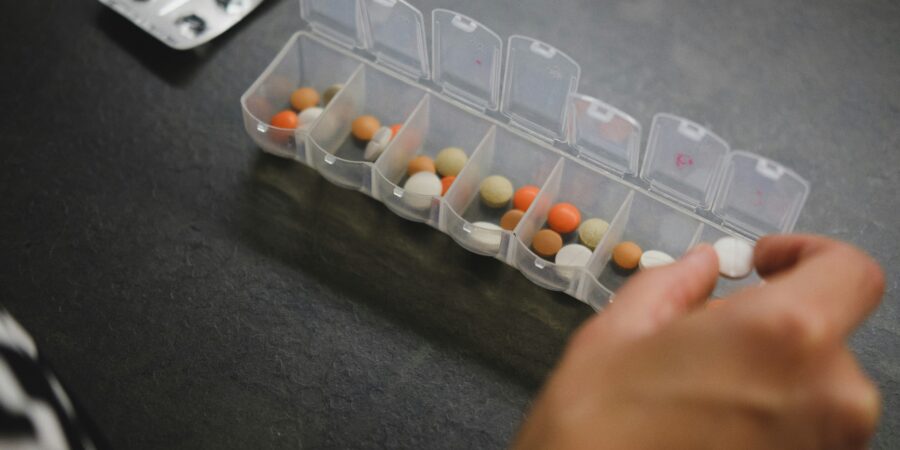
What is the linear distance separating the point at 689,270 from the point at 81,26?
106 cm

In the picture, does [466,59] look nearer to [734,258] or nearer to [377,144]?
[377,144]

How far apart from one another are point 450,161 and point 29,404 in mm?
726

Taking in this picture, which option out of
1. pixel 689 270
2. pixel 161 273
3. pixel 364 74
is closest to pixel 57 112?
pixel 161 273

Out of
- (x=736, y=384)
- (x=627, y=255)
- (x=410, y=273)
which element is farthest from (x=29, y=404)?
(x=627, y=255)

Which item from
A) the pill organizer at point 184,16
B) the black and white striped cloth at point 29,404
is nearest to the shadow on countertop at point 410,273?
the pill organizer at point 184,16

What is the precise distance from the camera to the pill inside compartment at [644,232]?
1127 millimetres

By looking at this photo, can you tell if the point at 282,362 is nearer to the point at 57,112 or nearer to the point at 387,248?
the point at 387,248

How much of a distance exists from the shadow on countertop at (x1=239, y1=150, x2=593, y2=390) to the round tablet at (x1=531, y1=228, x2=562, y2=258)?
39 mm

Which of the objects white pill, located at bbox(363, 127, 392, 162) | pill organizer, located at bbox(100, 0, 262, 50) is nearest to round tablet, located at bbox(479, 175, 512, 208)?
white pill, located at bbox(363, 127, 392, 162)

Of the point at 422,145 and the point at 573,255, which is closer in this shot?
the point at 573,255

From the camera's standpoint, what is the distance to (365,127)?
1.24 m

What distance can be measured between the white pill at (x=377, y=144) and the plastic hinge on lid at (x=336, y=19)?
0.44 ft

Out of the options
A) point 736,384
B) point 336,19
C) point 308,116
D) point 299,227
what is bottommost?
point 299,227

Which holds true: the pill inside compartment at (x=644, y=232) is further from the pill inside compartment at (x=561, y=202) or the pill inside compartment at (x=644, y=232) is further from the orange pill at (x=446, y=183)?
the orange pill at (x=446, y=183)
